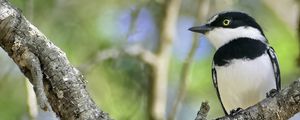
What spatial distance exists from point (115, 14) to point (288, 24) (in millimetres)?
1352

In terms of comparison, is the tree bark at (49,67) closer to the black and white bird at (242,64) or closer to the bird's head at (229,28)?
the black and white bird at (242,64)

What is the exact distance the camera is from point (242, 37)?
12.6ft

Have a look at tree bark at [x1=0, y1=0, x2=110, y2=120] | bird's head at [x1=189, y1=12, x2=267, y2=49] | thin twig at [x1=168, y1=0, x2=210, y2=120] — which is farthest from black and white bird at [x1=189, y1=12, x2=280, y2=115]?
tree bark at [x1=0, y1=0, x2=110, y2=120]

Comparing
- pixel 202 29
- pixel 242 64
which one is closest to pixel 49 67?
pixel 242 64

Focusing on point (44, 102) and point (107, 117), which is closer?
point (44, 102)

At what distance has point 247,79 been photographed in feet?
11.7

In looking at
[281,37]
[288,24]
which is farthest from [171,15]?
[281,37]

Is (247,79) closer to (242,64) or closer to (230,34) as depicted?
(242,64)

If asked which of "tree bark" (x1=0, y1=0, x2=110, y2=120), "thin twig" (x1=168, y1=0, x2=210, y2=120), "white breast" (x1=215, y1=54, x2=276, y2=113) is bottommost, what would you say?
"tree bark" (x1=0, y1=0, x2=110, y2=120)

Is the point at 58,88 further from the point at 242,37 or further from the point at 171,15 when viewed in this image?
the point at 171,15

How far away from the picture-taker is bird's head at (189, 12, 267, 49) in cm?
387

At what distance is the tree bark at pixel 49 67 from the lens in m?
2.31

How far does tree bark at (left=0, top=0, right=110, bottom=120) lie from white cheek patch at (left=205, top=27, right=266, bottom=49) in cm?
168

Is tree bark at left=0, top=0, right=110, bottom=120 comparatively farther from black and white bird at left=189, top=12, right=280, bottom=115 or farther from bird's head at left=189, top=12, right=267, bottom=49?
bird's head at left=189, top=12, right=267, bottom=49
